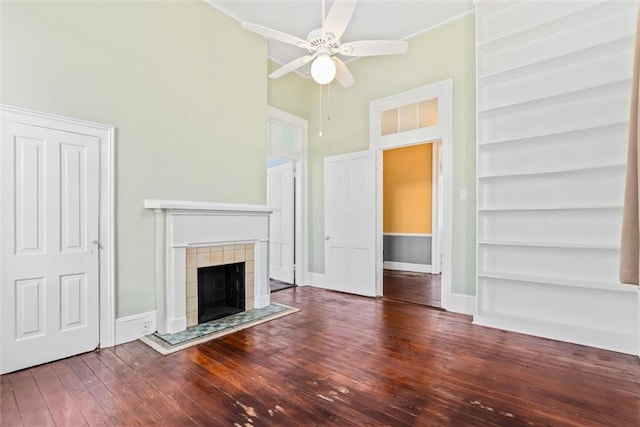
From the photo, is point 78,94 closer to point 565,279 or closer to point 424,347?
point 424,347

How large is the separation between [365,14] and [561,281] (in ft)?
12.3

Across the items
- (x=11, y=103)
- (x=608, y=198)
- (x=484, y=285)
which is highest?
(x=11, y=103)

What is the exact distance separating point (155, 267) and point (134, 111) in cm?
160

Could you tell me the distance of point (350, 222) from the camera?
4.96 meters

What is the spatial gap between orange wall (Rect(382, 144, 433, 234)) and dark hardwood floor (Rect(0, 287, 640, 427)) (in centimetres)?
386

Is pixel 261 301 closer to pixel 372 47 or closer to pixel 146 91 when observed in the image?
pixel 146 91

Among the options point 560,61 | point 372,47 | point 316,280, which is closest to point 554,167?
point 560,61

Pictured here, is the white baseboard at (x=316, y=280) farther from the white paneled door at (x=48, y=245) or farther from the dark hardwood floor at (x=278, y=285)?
the white paneled door at (x=48, y=245)

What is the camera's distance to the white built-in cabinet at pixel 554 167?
287cm

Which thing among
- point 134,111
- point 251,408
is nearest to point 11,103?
point 134,111

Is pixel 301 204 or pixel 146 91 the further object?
pixel 301 204

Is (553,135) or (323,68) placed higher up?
(323,68)

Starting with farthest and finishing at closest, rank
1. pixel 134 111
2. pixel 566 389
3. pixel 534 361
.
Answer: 1. pixel 134 111
2. pixel 534 361
3. pixel 566 389

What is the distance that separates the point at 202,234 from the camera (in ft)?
11.1
